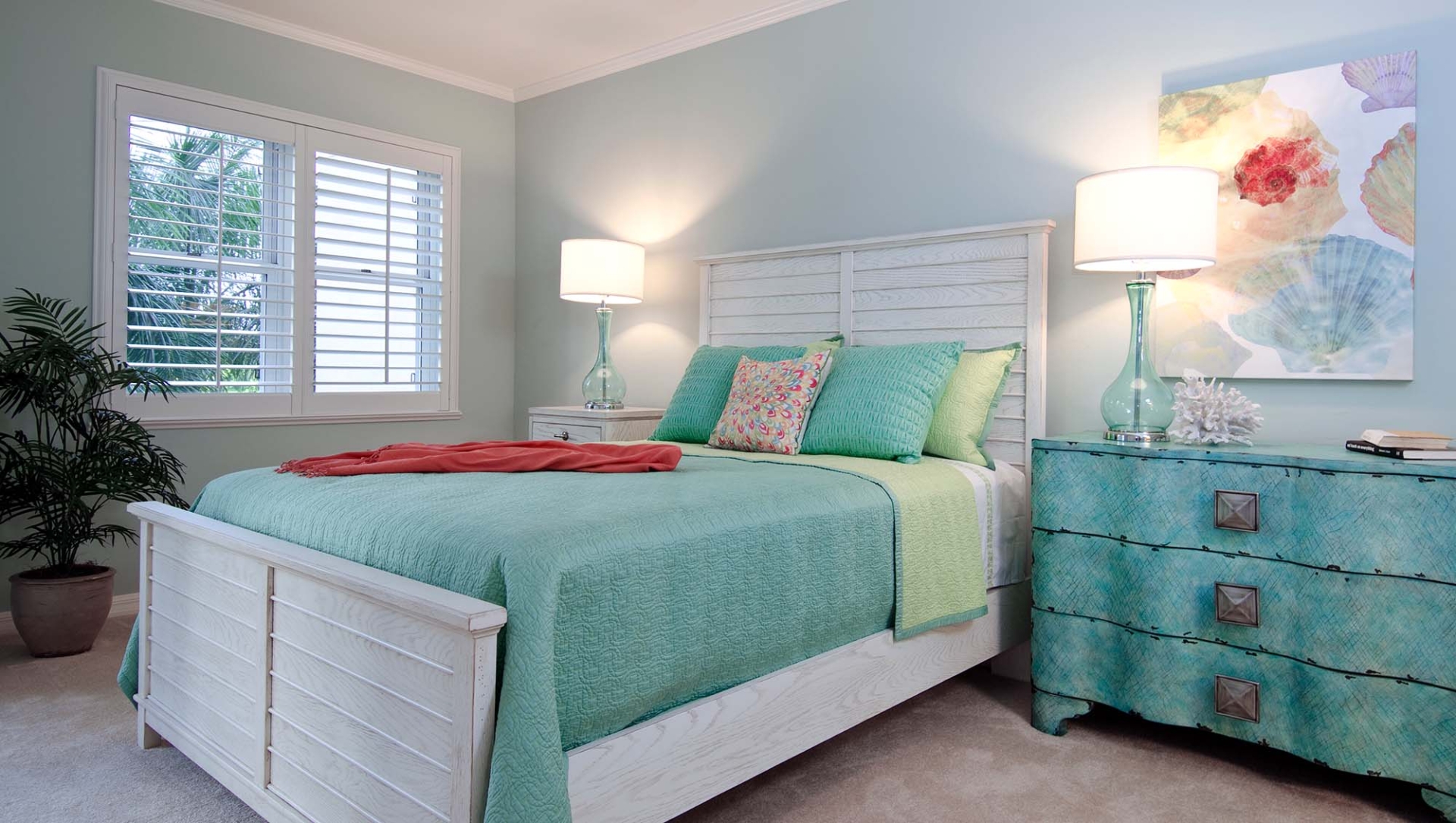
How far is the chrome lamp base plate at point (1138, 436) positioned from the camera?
7.73 feet

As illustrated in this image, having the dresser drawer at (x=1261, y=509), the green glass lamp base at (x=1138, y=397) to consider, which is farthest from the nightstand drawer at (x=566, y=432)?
the green glass lamp base at (x=1138, y=397)

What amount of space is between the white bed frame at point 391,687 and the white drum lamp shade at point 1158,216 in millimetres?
440

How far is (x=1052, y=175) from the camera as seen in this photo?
114 inches

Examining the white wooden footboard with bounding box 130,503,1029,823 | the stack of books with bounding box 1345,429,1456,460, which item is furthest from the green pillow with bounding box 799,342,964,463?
the stack of books with bounding box 1345,429,1456,460

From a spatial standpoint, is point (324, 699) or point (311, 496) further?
point (311, 496)

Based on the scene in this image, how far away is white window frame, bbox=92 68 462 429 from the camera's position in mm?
3426

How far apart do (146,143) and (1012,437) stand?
3.43 m

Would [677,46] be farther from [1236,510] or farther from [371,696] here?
[371,696]

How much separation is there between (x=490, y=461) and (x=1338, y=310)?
7.35 feet

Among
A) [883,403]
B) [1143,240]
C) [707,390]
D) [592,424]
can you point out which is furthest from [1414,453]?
[592,424]

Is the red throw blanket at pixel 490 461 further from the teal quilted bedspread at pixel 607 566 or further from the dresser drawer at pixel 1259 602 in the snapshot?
the dresser drawer at pixel 1259 602

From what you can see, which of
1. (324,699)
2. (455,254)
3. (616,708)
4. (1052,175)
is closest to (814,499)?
(616,708)

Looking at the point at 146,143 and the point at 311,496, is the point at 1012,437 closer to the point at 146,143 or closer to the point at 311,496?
the point at 311,496

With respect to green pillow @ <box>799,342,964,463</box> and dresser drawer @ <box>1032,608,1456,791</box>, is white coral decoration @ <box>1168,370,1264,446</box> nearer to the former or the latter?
dresser drawer @ <box>1032,608,1456,791</box>
